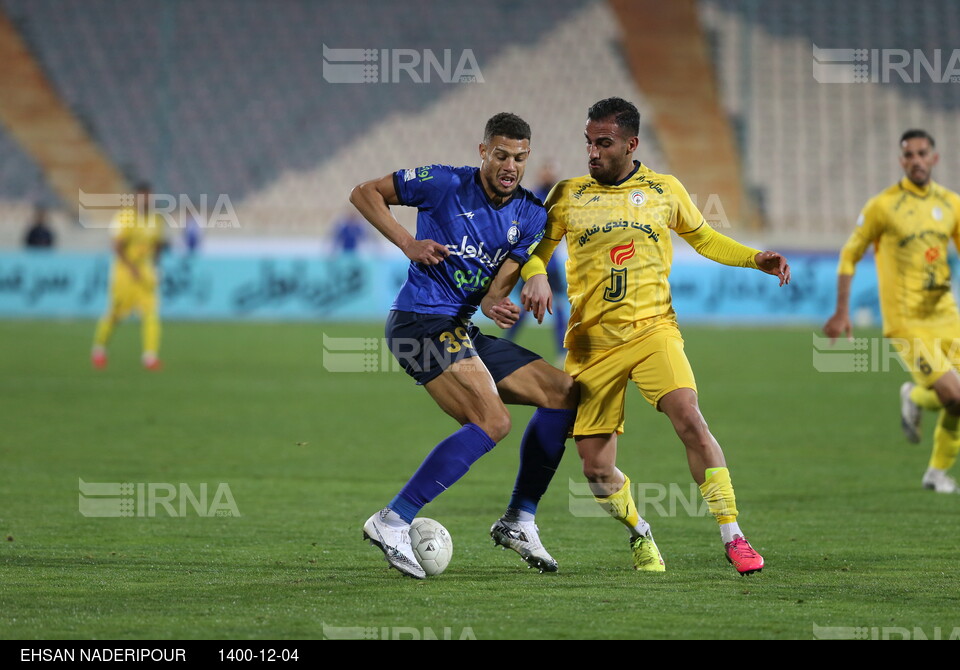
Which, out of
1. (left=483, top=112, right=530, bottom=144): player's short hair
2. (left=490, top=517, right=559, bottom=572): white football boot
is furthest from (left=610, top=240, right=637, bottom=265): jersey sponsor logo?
(left=490, top=517, right=559, bottom=572): white football boot

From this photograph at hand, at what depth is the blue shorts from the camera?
5836mm

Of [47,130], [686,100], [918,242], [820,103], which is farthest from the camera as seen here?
[820,103]

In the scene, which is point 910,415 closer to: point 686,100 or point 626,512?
point 626,512

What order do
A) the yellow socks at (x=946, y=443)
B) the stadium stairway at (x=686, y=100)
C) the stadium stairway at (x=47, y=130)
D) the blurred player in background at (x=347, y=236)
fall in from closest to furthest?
1. the yellow socks at (x=946, y=443)
2. the blurred player in background at (x=347, y=236)
3. the stadium stairway at (x=47, y=130)
4. the stadium stairway at (x=686, y=100)

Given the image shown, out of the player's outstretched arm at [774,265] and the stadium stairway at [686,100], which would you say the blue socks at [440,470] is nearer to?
the player's outstretched arm at [774,265]

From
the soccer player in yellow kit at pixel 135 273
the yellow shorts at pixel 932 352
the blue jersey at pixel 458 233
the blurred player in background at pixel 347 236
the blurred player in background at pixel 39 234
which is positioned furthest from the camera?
the blurred player in background at pixel 347 236

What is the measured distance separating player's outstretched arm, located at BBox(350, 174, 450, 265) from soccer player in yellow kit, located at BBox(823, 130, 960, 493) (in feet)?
12.0

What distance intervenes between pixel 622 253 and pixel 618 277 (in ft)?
0.38

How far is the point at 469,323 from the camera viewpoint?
241 inches

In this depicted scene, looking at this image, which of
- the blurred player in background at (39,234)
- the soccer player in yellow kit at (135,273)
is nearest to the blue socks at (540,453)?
the soccer player in yellow kit at (135,273)

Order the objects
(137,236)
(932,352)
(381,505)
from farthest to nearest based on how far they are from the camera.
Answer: (137,236)
(932,352)
(381,505)

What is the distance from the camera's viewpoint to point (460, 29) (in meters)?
31.1

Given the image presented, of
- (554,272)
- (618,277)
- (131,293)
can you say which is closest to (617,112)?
(618,277)

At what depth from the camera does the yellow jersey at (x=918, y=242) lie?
335 inches
